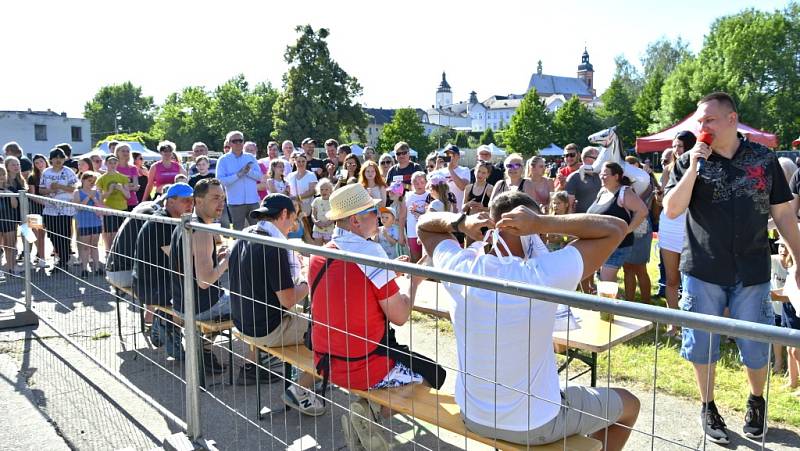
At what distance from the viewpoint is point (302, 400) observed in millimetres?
3861

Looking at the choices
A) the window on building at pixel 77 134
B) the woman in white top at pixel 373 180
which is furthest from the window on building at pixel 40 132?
the woman in white top at pixel 373 180

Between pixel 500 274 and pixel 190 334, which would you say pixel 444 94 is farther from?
pixel 500 274

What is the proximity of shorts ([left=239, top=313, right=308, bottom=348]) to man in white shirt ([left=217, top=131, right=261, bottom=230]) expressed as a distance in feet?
16.6

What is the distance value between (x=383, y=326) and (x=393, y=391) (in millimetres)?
385

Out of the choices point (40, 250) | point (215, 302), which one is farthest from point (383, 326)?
point (40, 250)

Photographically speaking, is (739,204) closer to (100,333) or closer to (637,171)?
(637,171)

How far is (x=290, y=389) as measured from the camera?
386 cm

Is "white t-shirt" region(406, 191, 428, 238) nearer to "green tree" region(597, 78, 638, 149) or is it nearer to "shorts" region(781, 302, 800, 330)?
"shorts" region(781, 302, 800, 330)

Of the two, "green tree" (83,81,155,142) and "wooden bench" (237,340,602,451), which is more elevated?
"green tree" (83,81,155,142)

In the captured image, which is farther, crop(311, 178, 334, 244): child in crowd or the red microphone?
crop(311, 178, 334, 244): child in crowd

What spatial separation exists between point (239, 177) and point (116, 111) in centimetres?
11252

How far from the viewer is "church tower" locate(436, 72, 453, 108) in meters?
177

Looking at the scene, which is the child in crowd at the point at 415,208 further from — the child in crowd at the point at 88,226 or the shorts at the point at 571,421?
the shorts at the point at 571,421

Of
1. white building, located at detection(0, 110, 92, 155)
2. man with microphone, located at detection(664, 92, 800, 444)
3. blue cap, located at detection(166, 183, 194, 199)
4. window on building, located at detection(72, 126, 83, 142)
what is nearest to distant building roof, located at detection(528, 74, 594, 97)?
window on building, located at detection(72, 126, 83, 142)
